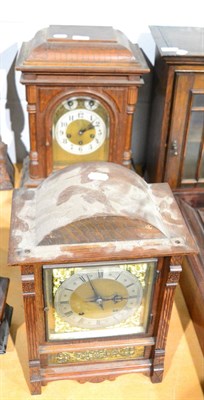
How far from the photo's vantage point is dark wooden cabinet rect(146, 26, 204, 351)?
6.37ft

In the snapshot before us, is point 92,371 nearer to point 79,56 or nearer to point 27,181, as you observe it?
point 27,181

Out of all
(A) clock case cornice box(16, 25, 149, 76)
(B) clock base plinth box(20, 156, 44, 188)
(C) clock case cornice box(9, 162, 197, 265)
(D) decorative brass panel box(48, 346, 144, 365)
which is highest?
(A) clock case cornice box(16, 25, 149, 76)

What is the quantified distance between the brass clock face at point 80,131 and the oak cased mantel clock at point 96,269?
2.11 feet

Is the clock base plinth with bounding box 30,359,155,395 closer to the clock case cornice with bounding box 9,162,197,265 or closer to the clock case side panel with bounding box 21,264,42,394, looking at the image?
the clock case side panel with bounding box 21,264,42,394

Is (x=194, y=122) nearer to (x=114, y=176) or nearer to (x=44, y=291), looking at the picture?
(x=114, y=176)

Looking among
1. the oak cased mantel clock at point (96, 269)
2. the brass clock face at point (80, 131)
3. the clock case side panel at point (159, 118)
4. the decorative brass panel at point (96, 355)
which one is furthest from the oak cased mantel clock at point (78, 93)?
the decorative brass panel at point (96, 355)

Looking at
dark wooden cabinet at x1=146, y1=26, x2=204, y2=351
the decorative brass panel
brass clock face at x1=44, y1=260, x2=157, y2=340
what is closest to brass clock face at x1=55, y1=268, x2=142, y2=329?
brass clock face at x1=44, y1=260, x2=157, y2=340

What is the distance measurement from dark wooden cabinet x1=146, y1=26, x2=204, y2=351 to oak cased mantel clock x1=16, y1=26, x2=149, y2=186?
127mm

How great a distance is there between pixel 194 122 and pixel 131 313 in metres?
0.93

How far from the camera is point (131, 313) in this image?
157 centimetres

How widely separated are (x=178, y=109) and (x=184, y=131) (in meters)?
0.11

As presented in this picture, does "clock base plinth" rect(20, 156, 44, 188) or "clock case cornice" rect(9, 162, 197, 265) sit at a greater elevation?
"clock case cornice" rect(9, 162, 197, 265)

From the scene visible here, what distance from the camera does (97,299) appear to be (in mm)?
1502

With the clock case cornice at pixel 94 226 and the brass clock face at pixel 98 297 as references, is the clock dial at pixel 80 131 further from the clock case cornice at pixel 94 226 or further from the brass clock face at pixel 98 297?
the brass clock face at pixel 98 297
